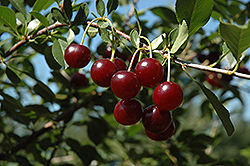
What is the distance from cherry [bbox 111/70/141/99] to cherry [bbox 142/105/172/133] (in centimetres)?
9

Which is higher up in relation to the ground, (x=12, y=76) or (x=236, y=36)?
(x=236, y=36)

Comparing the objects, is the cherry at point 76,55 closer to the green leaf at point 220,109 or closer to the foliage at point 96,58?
the foliage at point 96,58

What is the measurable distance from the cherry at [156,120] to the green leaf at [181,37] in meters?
0.17

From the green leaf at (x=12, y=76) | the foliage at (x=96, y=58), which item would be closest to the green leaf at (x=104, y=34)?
the foliage at (x=96, y=58)

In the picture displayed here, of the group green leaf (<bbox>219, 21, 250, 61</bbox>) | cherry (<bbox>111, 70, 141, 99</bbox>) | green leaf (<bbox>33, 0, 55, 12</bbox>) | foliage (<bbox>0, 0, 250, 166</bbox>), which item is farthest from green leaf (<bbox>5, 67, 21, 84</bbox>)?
green leaf (<bbox>219, 21, 250, 61</bbox>)

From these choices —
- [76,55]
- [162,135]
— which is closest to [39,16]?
[76,55]

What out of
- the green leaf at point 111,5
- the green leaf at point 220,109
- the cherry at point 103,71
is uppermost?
the green leaf at point 111,5

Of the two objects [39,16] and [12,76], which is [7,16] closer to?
[39,16]

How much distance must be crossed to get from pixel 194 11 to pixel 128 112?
1.11ft

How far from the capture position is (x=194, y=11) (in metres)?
0.74

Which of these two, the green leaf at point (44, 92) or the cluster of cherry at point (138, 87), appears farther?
the green leaf at point (44, 92)

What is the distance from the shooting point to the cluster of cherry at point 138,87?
65 centimetres

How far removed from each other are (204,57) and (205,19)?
77cm

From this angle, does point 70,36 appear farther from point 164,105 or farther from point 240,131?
point 240,131
